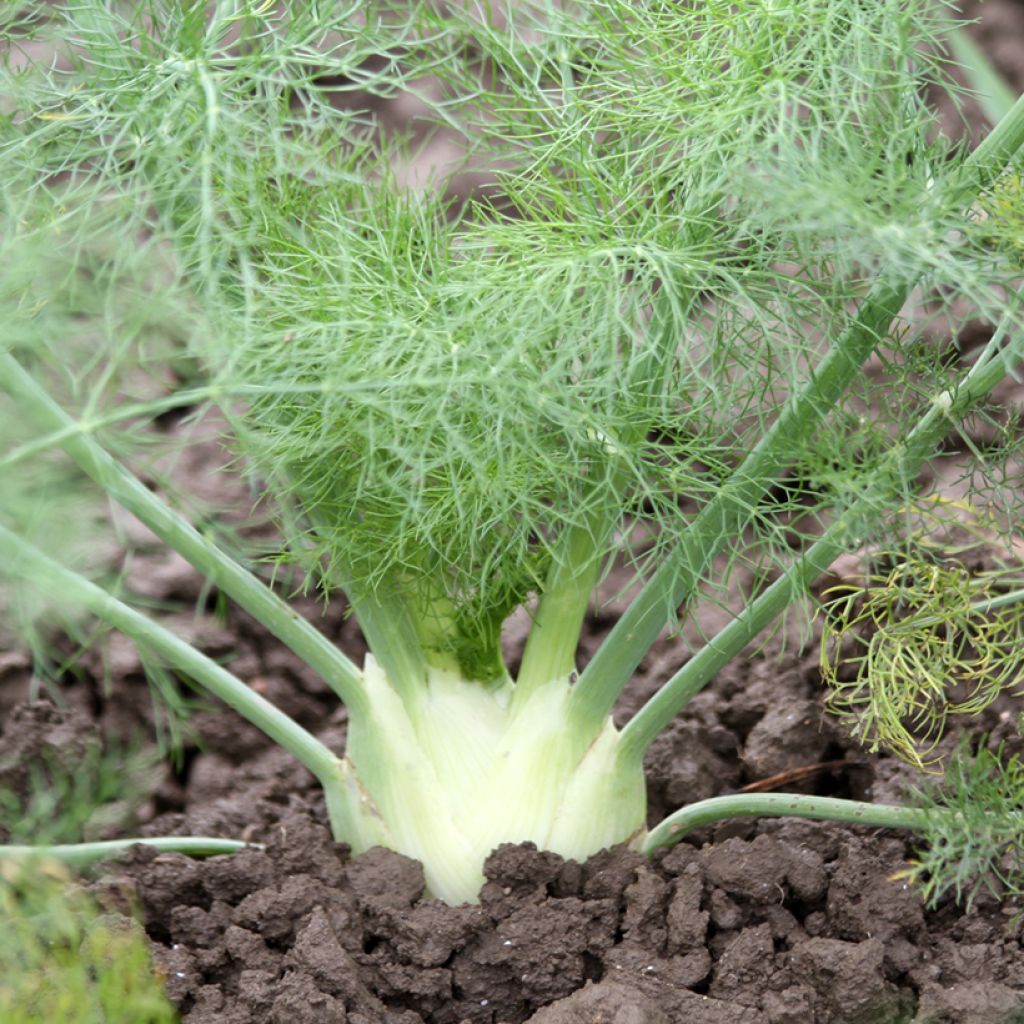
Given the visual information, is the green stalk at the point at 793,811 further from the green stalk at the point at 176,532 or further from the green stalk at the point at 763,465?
the green stalk at the point at 176,532

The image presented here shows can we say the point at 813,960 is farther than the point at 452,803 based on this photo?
No

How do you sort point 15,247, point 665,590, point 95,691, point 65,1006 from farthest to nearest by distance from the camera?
point 95,691 → point 665,590 → point 15,247 → point 65,1006

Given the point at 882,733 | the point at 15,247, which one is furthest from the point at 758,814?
the point at 15,247

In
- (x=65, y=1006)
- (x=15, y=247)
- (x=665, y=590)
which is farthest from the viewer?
(x=665, y=590)

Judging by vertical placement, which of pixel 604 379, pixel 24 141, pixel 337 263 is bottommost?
pixel 604 379

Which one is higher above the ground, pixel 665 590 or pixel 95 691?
pixel 95 691

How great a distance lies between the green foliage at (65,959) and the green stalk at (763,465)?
404 mm

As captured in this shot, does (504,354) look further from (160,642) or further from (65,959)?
(65,959)

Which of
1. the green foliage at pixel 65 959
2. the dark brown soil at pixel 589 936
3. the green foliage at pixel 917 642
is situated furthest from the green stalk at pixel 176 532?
the green foliage at pixel 917 642

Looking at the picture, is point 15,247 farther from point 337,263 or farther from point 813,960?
point 813,960

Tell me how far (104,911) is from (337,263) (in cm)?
53

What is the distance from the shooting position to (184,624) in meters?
1.61

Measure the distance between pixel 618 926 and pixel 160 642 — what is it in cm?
40

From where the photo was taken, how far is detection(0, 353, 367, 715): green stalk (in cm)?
97
